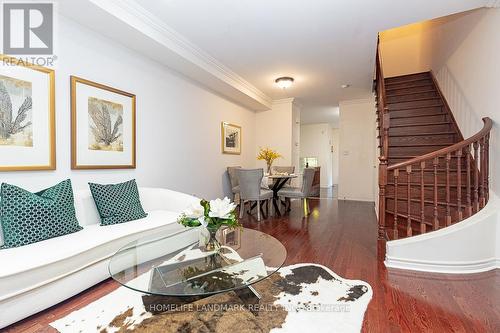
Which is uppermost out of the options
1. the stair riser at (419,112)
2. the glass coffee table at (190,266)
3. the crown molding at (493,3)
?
the crown molding at (493,3)

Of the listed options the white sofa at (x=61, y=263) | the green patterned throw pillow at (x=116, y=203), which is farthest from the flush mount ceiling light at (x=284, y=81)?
the white sofa at (x=61, y=263)

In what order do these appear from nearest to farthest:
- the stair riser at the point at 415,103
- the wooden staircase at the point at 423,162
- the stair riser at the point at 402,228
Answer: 1. the wooden staircase at the point at 423,162
2. the stair riser at the point at 402,228
3. the stair riser at the point at 415,103

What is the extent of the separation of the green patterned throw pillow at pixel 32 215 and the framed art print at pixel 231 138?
3260 millimetres

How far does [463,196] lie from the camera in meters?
3.02

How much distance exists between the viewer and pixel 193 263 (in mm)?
1711

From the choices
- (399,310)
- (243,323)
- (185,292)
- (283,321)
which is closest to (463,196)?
(399,310)

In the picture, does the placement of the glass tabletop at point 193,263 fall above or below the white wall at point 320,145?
below

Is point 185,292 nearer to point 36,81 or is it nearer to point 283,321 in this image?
point 283,321

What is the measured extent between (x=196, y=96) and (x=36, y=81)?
2.36 m

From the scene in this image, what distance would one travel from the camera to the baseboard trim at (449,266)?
223 cm

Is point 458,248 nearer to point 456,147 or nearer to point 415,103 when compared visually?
point 456,147

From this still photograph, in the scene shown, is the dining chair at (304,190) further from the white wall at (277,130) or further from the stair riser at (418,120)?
the stair riser at (418,120)

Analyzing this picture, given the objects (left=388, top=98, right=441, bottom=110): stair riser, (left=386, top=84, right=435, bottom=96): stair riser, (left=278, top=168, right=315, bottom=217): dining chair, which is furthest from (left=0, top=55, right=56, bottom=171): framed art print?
(left=386, top=84, right=435, bottom=96): stair riser
